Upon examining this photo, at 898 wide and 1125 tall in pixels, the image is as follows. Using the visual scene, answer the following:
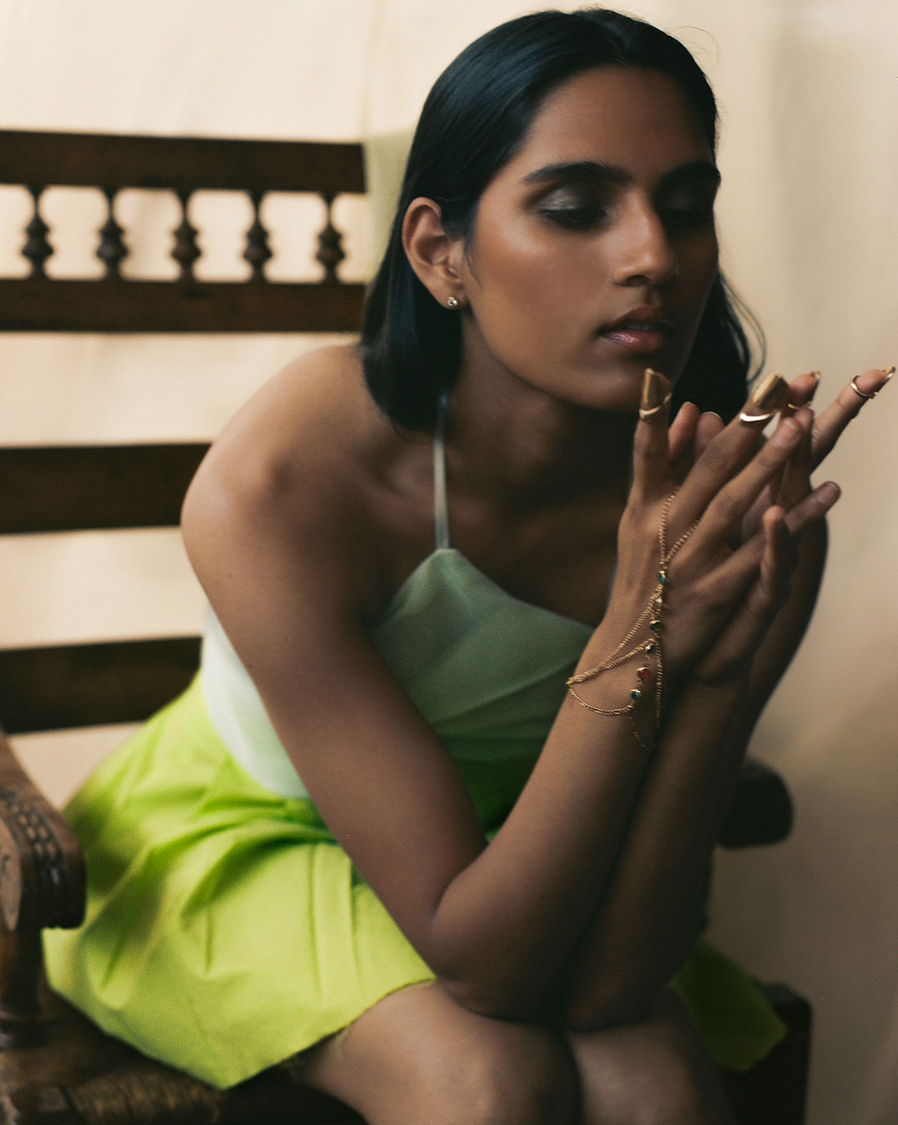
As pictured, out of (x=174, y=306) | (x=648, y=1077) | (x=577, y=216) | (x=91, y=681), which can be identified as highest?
(x=577, y=216)

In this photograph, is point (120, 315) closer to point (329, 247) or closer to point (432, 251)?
point (329, 247)

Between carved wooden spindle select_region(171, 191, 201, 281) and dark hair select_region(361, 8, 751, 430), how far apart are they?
0.40 metres

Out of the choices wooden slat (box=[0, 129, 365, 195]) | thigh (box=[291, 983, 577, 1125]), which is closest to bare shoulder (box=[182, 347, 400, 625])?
thigh (box=[291, 983, 577, 1125])

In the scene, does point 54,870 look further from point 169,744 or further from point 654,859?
point 654,859

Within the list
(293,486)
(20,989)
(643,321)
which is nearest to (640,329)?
(643,321)

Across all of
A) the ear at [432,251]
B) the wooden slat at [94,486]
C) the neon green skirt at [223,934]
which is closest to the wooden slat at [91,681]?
the wooden slat at [94,486]

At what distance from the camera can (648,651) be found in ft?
2.14

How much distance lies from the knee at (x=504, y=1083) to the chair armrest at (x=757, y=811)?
307 millimetres

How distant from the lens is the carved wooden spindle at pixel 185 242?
1167 millimetres

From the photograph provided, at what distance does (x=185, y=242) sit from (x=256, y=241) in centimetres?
7

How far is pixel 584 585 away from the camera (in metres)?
0.84

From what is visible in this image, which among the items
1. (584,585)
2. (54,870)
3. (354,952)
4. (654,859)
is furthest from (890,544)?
(54,870)

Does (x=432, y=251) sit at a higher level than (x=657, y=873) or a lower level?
higher

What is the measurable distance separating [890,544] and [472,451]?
1.08 ft
